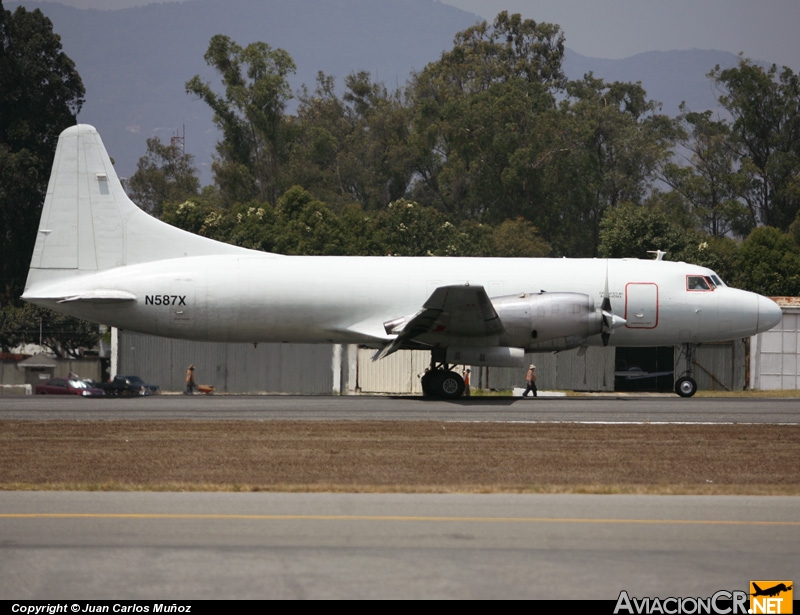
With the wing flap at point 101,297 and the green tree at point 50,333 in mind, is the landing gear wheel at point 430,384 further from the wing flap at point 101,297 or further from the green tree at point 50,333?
the green tree at point 50,333

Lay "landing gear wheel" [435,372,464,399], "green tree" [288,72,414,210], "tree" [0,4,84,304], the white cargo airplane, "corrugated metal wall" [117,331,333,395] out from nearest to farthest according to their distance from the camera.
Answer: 1. the white cargo airplane
2. "landing gear wheel" [435,372,464,399]
3. "corrugated metal wall" [117,331,333,395]
4. "tree" [0,4,84,304]
5. "green tree" [288,72,414,210]

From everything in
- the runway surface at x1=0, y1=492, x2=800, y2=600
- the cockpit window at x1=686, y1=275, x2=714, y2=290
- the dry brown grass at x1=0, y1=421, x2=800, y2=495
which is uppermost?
the cockpit window at x1=686, y1=275, x2=714, y2=290

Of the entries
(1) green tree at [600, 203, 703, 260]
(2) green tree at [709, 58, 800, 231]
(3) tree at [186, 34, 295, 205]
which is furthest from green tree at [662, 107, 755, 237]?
(3) tree at [186, 34, 295, 205]

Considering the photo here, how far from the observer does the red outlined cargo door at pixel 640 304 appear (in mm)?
27344

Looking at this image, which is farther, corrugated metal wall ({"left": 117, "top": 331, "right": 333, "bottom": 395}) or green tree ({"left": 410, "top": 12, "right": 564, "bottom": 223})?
green tree ({"left": 410, "top": 12, "right": 564, "bottom": 223})

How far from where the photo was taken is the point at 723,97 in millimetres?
84812

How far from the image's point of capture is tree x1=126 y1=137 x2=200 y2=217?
10775cm

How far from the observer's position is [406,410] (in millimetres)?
23141

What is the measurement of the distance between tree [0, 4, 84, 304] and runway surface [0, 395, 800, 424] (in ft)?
147

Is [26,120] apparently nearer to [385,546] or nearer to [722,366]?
[722,366]

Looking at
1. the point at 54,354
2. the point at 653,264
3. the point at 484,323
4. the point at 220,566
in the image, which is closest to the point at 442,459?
the point at 220,566

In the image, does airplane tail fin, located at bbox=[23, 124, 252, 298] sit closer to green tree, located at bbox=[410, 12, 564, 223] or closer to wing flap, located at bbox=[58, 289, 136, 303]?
wing flap, located at bbox=[58, 289, 136, 303]

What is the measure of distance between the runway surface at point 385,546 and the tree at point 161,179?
9512 cm

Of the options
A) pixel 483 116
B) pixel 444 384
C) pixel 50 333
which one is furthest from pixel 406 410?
pixel 483 116
